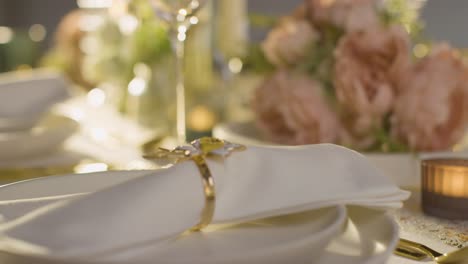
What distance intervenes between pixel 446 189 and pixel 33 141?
1.99 ft

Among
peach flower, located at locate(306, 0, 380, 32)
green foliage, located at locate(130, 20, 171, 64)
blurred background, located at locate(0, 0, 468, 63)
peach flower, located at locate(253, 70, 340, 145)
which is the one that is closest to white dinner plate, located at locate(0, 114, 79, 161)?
peach flower, located at locate(253, 70, 340, 145)

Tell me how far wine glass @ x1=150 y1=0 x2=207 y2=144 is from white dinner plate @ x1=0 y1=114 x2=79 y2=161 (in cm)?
17

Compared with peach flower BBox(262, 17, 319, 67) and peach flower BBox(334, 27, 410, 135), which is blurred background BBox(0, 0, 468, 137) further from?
peach flower BBox(334, 27, 410, 135)

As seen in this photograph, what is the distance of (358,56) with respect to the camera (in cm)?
90

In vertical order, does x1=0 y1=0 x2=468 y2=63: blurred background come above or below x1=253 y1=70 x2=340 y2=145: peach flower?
above

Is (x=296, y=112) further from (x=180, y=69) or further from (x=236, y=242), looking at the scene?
(x=236, y=242)

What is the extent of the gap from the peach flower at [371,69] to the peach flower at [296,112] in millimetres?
37

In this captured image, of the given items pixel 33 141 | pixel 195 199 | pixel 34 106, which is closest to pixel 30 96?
pixel 34 106

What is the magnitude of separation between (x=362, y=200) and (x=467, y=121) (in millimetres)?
497

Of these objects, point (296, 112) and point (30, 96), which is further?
point (30, 96)

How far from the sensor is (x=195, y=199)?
45cm

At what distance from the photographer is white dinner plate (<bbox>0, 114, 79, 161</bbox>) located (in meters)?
0.97

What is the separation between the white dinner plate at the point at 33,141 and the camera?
3.19 feet

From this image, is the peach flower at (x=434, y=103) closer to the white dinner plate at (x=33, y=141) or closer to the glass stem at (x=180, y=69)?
the glass stem at (x=180, y=69)
